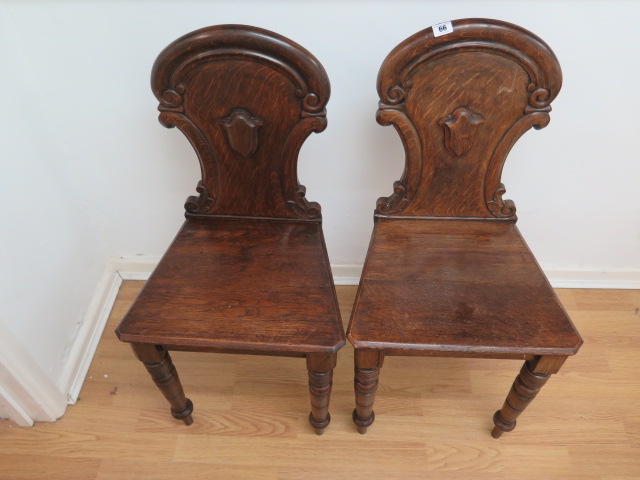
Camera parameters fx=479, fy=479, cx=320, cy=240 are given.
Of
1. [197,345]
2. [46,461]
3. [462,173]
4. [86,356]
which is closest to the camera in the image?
[197,345]

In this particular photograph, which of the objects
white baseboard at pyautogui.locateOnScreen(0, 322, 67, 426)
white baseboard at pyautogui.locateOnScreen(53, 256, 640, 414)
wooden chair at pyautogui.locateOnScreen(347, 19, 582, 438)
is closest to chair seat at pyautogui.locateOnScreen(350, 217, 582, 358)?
wooden chair at pyautogui.locateOnScreen(347, 19, 582, 438)

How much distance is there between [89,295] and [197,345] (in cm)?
80

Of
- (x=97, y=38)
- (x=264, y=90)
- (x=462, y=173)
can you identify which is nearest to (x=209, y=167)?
(x=264, y=90)

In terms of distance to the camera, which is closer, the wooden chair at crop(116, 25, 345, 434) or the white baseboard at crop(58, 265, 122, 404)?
the wooden chair at crop(116, 25, 345, 434)

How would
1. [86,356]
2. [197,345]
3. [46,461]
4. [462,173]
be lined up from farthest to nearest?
[86,356]
[46,461]
[462,173]
[197,345]

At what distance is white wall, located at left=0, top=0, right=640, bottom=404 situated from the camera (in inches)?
45.6

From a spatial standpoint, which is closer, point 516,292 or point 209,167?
point 516,292

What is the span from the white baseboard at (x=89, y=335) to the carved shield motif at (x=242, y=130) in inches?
33.7

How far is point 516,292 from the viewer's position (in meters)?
1.09

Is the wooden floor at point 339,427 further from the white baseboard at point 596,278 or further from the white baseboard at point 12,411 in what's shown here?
the white baseboard at point 596,278

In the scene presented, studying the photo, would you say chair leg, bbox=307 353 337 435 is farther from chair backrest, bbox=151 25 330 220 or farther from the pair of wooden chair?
chair backrest, bbox=151 25 330 220

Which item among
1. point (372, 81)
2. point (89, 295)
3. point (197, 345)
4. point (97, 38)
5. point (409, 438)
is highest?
point (97, 38)

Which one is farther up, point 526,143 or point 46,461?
point 526,143

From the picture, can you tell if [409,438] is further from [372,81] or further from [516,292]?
[372,81]
